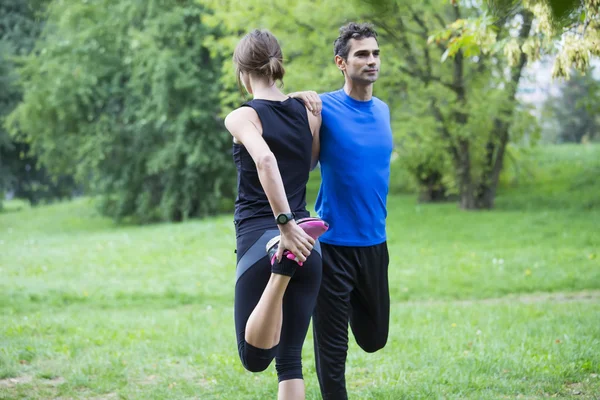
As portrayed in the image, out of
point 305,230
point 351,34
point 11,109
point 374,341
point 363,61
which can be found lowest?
point 374,341

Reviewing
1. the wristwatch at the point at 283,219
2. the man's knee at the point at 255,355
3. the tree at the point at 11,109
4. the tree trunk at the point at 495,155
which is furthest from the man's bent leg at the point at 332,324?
the tree at the point at 11,109

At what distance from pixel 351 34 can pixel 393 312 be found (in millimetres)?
4945

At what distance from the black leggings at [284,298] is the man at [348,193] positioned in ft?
1.29

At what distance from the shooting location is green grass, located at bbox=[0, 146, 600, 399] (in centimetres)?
511

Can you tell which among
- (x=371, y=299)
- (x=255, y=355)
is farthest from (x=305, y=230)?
(x=371, y=299)

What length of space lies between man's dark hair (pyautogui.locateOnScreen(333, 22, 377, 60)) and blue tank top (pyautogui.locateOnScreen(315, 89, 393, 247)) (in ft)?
0.73

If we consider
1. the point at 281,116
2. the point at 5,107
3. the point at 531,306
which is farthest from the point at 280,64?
the point at 5,107

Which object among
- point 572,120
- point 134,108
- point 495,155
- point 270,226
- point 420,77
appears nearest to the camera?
point 270,226

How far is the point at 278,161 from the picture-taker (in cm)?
331

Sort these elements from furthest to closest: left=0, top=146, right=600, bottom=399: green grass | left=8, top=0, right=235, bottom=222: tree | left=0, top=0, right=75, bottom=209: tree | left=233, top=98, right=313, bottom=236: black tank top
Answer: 1. left=0, top=0, right=75, bottom=209: tree
2. left=8, top=0, right=235, bottom=222: tree
3. left=0, top=146, right=600, bottom=399: green grass
4. left=233, top=98, right=313, bottom=236: black tank top

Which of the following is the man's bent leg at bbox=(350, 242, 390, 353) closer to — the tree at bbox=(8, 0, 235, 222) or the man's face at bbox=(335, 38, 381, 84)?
the man's face at bbox=(335, 38, 381, 84)

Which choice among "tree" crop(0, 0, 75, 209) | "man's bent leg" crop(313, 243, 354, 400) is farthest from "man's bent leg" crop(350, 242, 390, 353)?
"tree" crop(0, 0, 75, 209)

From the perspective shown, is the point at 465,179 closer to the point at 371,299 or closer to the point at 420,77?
the point at 420,77

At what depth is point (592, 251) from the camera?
11.9 meters
